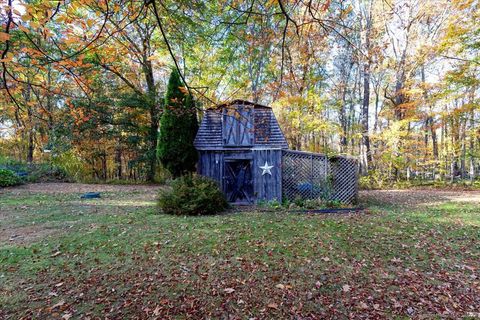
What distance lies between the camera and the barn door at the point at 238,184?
31.0 feet

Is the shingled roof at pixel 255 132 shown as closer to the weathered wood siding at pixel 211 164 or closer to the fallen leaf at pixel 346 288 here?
the weathered wood siding at pixel 211 164

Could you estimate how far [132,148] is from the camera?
1476 centimetres

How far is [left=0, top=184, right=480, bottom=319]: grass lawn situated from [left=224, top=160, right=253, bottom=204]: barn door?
347cm

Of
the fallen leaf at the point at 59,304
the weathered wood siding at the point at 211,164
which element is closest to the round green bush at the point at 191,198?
the weathered wood siding at the point at 211,164

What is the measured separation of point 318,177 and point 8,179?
45.3 ft

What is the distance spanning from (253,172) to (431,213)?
5.61m

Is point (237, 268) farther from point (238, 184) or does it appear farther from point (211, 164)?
point (211, 164)

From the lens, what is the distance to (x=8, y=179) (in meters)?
11.2

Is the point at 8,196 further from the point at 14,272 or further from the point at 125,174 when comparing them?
the point at 125,174

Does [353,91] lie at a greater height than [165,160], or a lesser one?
greater

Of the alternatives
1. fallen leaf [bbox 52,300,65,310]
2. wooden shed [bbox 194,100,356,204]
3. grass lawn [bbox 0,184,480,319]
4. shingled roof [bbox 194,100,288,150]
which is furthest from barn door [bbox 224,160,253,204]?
fallen leaf [bbox 52,300,65,310]

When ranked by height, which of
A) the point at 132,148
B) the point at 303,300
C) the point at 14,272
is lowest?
the point at 303,300

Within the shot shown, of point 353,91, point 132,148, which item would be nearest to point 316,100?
point 353,91

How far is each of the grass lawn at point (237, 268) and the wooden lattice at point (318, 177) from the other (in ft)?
8.91
